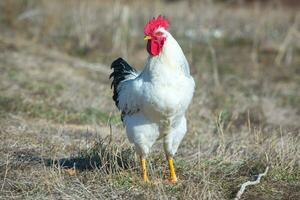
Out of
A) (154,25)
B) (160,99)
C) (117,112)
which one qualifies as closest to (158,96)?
(160,99)

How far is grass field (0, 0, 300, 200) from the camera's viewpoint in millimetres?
5422

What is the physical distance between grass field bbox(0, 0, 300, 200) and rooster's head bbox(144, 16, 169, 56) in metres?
1.07

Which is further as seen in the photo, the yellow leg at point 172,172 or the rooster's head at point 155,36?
the yellow leg at point 172,172

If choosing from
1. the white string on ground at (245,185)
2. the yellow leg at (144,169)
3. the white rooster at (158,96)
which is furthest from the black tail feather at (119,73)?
the white string on ground at (245,185)

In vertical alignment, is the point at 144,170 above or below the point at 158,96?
below

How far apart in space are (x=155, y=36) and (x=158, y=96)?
0.57m

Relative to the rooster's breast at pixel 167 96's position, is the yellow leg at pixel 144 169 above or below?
below

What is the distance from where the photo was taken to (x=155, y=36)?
17.6ft

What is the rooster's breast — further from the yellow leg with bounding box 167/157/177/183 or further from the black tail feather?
the black tail feather

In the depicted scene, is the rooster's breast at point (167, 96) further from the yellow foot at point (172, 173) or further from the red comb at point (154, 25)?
the yellow foot at point (172, 173)

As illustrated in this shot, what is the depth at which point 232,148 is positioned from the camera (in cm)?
685

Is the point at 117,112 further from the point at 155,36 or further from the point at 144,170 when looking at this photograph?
the point at 155,36

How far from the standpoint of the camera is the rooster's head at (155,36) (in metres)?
5.36

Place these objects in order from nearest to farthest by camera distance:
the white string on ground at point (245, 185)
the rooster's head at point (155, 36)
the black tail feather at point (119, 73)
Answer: the white string on ground at point (245, 185) < the rooster's head at point (155, 36) < the black tail feather at point (119, 73)
